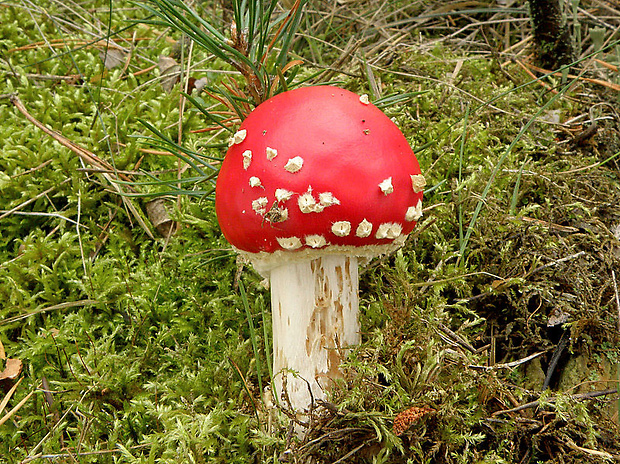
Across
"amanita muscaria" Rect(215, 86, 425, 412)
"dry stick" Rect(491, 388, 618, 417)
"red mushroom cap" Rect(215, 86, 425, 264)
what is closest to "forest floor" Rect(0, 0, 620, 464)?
"dry stick" Rect(491, 388, 618, 417)

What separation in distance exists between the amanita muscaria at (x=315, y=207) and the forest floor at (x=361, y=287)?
0.41ft

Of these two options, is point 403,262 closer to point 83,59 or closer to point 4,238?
point 4,238

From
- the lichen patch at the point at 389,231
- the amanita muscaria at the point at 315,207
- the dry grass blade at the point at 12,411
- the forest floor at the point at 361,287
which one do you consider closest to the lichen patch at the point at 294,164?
the amanita muscaria at the point at 315,207

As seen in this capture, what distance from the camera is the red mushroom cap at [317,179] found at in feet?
4.47

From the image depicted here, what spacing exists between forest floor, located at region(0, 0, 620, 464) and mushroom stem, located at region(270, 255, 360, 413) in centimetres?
7

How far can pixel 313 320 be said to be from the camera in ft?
5.18

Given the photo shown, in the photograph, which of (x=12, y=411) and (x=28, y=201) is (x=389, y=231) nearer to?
(x=12, y=411)

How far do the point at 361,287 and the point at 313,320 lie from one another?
1.63 ft

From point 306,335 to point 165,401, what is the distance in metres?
0.60

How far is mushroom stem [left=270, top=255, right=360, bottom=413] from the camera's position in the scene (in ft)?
5.12

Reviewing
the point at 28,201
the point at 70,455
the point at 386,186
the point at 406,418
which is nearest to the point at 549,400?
the point at 406,418

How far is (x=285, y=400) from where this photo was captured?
1.57 m

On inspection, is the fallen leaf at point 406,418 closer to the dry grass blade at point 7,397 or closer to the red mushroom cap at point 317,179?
the red mushroom cap at point 317,179

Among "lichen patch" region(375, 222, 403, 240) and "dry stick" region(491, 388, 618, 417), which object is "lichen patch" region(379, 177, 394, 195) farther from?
"dry stick" region(491, 388, 618, 417)
